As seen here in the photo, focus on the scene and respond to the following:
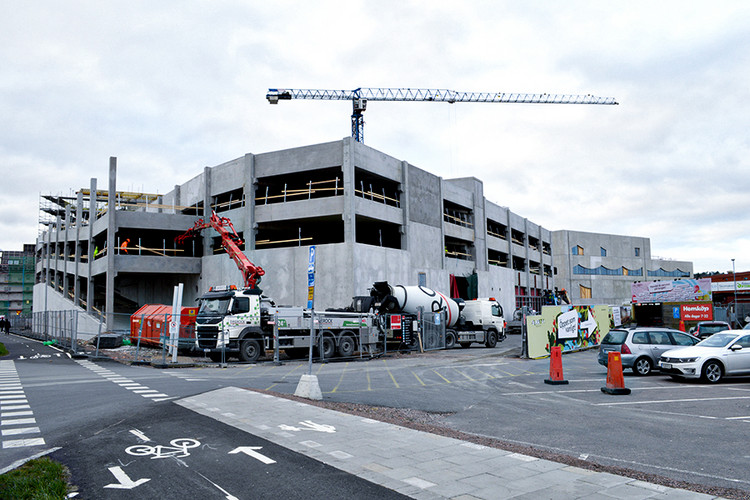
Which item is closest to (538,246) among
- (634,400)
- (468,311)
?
(468,311)

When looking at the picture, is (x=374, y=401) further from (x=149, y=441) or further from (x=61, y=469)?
(x=61, y=469)

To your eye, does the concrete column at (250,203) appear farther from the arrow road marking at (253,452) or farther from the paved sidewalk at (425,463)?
the arrow road marking at (253,452)

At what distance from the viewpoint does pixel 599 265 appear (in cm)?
8588

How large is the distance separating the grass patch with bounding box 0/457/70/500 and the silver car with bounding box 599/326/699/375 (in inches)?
605

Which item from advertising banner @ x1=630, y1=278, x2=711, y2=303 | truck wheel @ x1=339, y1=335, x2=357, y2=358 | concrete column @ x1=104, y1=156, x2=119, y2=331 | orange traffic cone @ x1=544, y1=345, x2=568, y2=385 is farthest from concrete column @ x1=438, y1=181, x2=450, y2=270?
orange traffic cone @ x1=544, y1=345, x2=568, y2=385

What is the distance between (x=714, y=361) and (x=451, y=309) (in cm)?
1730

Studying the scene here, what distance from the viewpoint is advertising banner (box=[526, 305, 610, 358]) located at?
23.6 meters

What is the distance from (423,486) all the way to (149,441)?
185 inches

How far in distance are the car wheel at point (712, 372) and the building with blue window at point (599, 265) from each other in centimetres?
6989

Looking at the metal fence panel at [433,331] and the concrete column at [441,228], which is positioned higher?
the concrete column at [441,228]

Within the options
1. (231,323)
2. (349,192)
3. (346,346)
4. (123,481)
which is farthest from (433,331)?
(123,481)

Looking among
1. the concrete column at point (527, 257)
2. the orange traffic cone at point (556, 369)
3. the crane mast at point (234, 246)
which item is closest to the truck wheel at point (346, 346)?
the crane mast at point (234, 246)

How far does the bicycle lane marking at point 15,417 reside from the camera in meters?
8.39

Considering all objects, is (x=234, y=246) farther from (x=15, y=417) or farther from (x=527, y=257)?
(x=527, y=257)
